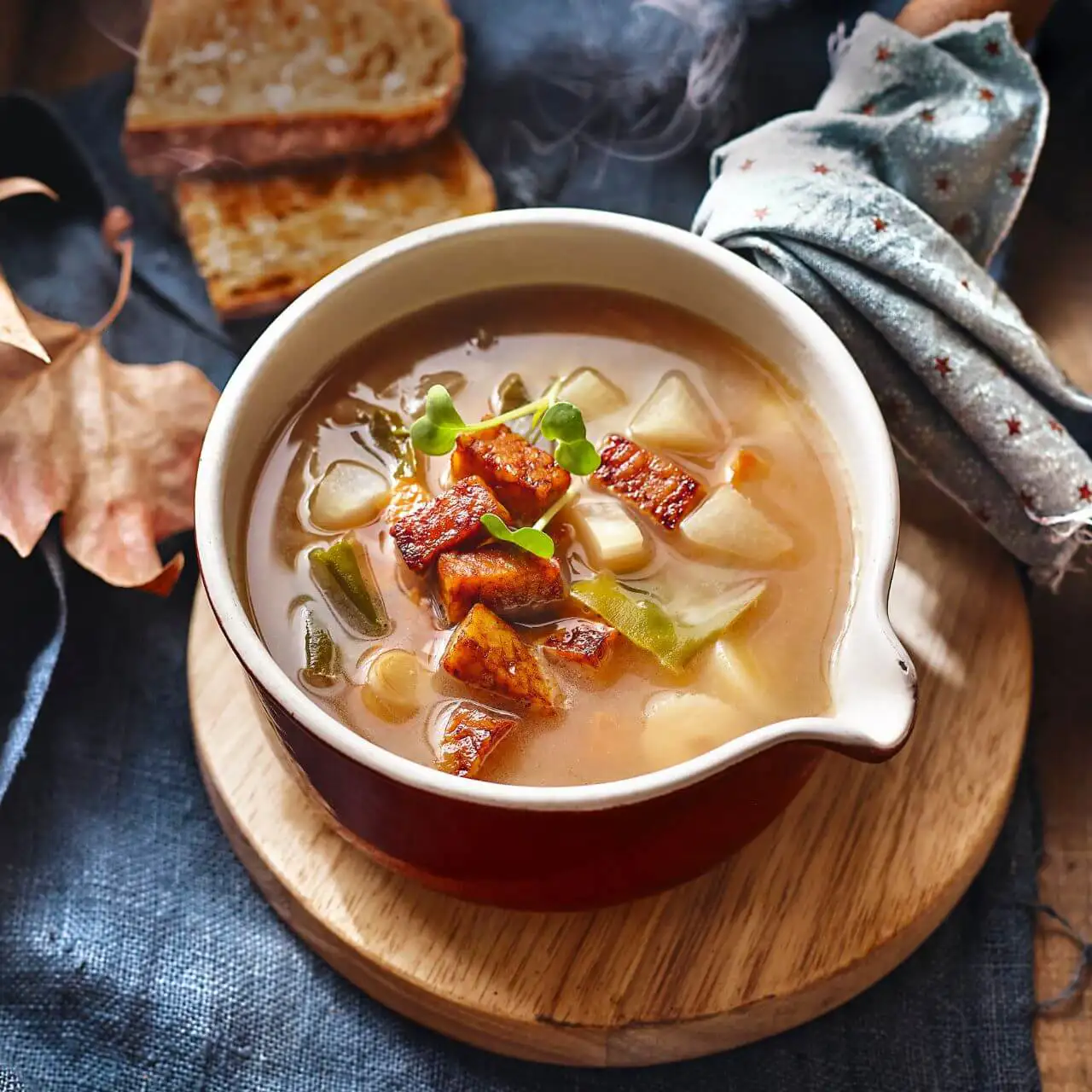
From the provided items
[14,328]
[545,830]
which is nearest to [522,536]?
[545,830]

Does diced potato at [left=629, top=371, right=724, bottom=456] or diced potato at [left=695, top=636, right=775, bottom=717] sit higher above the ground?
diced potato at [left=629, top=371, right=724, bottom=456]

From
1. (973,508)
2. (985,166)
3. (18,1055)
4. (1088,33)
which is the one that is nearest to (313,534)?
(18,1055)

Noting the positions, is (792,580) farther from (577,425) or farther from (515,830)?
(515,830)

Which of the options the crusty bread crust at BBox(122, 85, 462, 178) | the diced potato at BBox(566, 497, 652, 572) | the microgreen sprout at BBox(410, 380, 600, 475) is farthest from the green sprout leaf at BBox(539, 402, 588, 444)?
the crusty bread crust at BBox(122, 85, 462, 178)

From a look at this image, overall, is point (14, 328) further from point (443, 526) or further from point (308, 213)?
point (443, 526)

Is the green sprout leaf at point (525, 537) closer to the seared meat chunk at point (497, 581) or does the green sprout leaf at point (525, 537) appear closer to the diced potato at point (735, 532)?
the seared meat chunk at point (497, 581)

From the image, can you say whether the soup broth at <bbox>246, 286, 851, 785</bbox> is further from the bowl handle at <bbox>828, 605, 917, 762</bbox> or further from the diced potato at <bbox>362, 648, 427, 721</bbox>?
the bowl handle at <bbox>828, 605, 917, 762</bbox>

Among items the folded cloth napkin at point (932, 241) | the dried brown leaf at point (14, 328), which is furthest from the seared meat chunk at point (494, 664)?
the dried brown leaf at point (14, 328)
